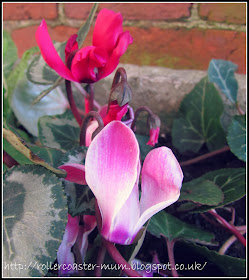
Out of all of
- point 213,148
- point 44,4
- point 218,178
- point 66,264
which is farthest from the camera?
point 44,4

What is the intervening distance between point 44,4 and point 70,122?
1.48 ft

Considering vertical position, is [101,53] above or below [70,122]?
above

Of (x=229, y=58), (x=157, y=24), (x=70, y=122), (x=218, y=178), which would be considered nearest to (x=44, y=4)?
(x=157, y=24)

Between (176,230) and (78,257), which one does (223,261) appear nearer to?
(176,230)

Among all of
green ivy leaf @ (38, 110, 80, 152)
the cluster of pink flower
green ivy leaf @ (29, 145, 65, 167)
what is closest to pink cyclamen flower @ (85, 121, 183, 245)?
the cluster of pink flower

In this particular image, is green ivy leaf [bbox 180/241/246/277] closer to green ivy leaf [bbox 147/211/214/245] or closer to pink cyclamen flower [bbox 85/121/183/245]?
green ivy leaf [bbox 147/211/214/245]

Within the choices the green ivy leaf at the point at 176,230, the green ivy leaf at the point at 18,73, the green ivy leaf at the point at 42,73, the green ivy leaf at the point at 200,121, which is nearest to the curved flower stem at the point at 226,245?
the green ivy leaf at the point at 176,230

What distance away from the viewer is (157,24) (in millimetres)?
814

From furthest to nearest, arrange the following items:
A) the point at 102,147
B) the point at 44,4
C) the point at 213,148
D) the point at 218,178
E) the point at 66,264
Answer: the point at 44,4 < the point at 213,148 < the point at 218,178 < the point at 66,264 < the point at 102,147

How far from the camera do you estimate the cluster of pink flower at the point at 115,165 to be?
29 centimetres

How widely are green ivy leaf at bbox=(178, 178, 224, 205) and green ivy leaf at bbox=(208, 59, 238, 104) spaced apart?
0.88ft

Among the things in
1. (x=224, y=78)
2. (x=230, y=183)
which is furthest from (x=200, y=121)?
(x=230, y=183)

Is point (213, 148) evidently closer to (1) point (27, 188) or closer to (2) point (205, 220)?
(2) point (205, 220)

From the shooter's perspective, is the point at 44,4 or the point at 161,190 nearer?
the point at 161,190
